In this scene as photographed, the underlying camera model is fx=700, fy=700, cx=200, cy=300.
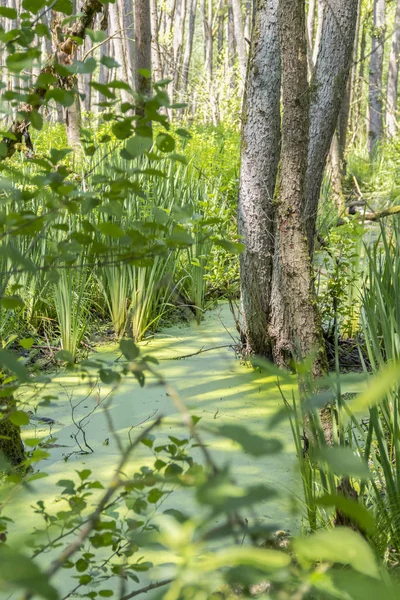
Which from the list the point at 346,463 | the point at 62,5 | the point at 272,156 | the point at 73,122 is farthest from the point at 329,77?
the point at 73,122

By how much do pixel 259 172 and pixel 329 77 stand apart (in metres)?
0.51

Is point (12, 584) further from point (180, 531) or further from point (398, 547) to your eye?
point (398, 547)

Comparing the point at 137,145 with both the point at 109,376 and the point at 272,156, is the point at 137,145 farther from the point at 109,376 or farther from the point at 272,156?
the point at 272,156

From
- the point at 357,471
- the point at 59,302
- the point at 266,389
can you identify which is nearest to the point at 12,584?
the point at 357,471

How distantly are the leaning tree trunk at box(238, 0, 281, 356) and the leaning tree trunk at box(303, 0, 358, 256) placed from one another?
192mm

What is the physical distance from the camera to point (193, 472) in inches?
38.5

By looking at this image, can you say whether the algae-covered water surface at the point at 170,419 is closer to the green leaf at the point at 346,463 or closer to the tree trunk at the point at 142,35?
the green leaf at the point at 346,463

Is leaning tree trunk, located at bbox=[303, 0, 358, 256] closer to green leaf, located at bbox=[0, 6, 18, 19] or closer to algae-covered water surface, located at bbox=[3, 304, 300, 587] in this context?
algae-covered water surface, located at bbox=[3, 304, 300, 587]

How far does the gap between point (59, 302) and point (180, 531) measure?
2.77 meters

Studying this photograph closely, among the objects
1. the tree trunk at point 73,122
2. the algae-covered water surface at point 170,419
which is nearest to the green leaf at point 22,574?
the algae-covered water surface at point 170,419

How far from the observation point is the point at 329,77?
118 inches

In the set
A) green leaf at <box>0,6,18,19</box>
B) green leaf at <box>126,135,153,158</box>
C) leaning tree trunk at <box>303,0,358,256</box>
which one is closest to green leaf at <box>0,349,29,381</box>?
green leaf at <box>126,135,153,158</box>

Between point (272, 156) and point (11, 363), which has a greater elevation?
point (272, 156)

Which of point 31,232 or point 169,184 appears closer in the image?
point 31,232
